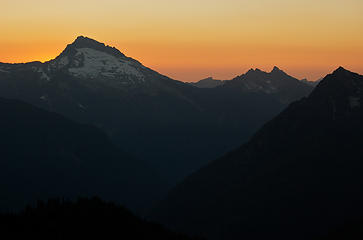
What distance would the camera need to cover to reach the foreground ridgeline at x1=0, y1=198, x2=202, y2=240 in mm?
146500

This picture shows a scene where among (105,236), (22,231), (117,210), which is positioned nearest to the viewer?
(22,231)

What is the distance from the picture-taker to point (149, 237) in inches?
6560

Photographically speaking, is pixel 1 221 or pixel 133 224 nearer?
pixel 1 221

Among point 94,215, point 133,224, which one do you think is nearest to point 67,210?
point 94,215

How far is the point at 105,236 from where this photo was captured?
510 ft

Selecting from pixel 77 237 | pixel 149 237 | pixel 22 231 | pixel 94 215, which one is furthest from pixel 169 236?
pixel 22 231

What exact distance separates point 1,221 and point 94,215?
26.4 meters

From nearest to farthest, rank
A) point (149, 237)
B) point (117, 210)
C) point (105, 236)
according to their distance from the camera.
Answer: point (105, 236) → point (149, 237) → point (117, 210)

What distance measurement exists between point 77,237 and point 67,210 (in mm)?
18905

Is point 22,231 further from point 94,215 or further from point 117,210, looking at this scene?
point 117,210

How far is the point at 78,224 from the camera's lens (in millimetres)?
157625

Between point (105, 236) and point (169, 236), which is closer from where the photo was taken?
point (105, 236)

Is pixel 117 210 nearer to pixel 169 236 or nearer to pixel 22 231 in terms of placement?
pixel 169 236

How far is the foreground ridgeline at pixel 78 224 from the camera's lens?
14650cm
